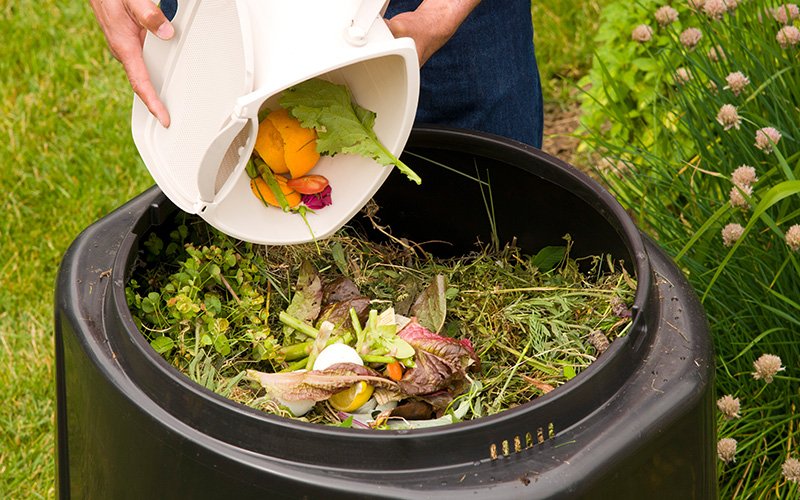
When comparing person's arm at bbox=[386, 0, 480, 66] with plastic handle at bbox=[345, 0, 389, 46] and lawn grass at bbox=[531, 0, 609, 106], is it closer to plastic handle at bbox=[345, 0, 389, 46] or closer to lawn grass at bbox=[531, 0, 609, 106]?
plastic handle at bbox=[345, 0, 389, 46]

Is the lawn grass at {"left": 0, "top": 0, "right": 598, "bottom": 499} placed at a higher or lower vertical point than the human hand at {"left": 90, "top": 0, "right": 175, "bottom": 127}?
lower

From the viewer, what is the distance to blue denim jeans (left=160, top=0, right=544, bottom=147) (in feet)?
6.64

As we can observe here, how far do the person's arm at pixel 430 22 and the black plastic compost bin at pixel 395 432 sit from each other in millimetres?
210

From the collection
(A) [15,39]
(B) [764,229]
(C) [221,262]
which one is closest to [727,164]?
(B) [764,229]

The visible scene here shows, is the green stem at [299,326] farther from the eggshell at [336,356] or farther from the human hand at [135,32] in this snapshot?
the human hand at [135,32]

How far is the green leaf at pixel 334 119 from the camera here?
1366 millimetres

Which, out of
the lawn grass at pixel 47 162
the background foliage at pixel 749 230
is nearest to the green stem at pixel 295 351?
the background foliage at pixel 749 230

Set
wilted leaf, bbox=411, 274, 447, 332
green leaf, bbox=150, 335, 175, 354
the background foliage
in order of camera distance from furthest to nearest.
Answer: the background foliage < wilted leaf, bbox=411, 274, 447, 332 < green leaf, bbox=150, 335, 175, 354

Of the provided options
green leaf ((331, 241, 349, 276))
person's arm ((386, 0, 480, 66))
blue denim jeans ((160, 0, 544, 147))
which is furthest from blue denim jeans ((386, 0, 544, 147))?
green leaf ((331, 241, 349, 276))

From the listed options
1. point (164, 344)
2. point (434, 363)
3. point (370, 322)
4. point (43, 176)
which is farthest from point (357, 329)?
point (43, 176)

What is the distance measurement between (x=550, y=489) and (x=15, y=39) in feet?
9.61

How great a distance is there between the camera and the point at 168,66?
1.39 metres

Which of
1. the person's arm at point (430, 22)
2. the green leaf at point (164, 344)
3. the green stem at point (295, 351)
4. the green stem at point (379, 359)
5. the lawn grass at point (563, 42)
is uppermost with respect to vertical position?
the person's arm at point (430, 22)

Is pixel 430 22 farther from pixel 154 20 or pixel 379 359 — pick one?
pixel 379 359
